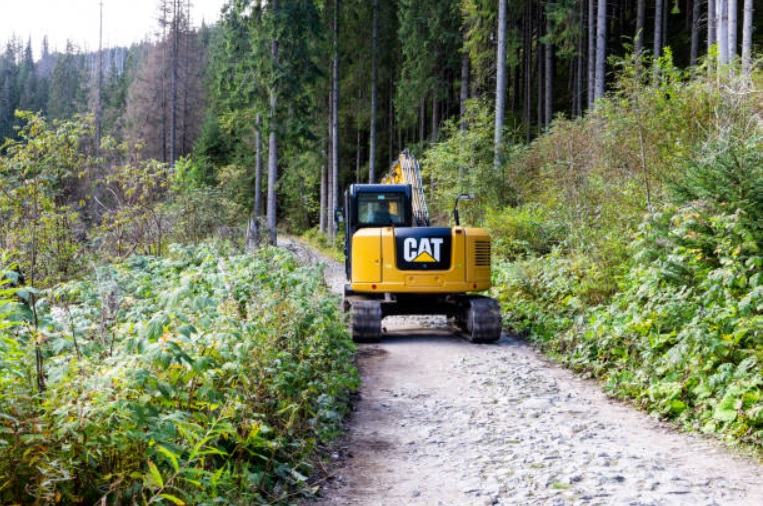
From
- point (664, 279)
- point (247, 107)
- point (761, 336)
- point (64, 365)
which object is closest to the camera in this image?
point (64, 365)

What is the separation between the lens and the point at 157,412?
11.8ft

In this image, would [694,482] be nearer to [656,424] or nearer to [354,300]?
[656,424]

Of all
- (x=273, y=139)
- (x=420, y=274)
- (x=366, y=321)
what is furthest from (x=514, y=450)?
(x=273, y=139)

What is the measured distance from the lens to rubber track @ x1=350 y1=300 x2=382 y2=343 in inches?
400

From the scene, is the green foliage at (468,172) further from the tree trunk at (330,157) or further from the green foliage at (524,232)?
the tree trunk at (330,157)

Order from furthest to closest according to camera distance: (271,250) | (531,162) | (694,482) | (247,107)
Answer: (247,107), (531,162), (271,250), (694,482)

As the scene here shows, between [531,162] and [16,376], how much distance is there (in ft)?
51.8

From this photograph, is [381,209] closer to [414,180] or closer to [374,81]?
[414,180]

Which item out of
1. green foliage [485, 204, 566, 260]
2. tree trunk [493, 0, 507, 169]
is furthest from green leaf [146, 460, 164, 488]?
tree trunk [493, 0, 507, 169]

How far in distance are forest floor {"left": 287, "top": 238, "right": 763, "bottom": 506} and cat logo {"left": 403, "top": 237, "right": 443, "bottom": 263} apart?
8.22 feet

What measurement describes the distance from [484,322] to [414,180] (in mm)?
4937

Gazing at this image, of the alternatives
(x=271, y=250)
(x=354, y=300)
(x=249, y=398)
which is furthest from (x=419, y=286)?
(x=249, y=398)

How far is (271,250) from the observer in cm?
1088

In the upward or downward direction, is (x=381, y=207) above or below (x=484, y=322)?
above
